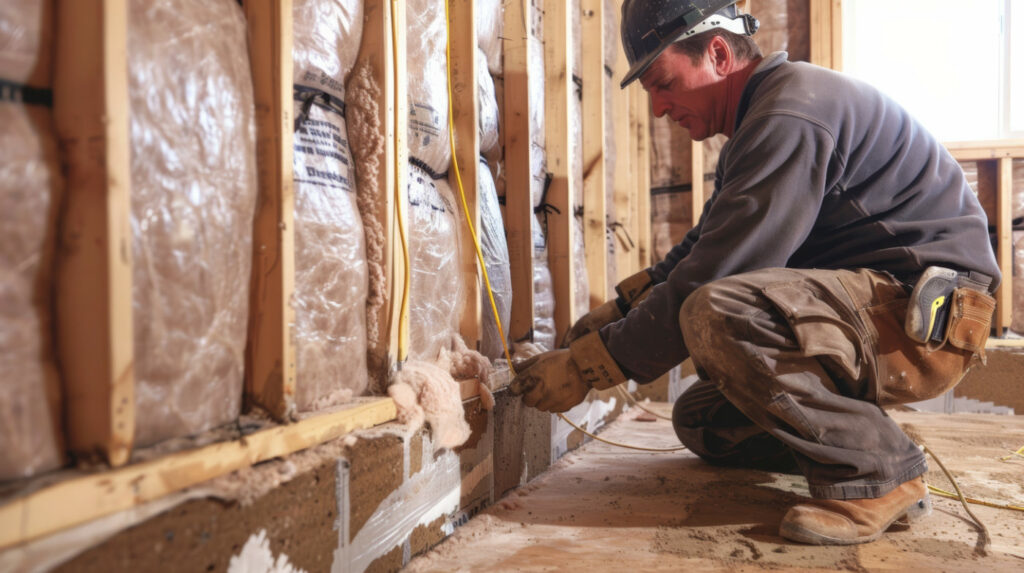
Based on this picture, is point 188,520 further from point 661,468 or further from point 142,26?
point 661,468

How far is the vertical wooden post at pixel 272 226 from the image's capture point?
1.04 m

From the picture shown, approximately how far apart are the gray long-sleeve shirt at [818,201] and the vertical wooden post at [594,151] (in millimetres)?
1080

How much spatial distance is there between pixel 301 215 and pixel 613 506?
1056 mm

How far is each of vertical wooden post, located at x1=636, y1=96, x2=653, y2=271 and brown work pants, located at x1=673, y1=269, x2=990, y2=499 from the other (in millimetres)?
2025

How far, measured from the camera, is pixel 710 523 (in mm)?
1551

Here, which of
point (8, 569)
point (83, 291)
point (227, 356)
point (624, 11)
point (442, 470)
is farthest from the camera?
point (624, 11)

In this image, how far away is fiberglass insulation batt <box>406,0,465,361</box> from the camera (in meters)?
1.51

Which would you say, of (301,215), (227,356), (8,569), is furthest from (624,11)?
(8,569)

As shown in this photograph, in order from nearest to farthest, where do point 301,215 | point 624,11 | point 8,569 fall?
1. point 8,569
2. point 301,215
3. point 624,11

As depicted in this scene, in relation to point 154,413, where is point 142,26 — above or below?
above

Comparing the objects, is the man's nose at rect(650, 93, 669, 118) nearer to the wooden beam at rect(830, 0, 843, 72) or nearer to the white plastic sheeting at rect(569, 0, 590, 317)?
the white plastic sheeting at rect(569, 0, 590, 317)

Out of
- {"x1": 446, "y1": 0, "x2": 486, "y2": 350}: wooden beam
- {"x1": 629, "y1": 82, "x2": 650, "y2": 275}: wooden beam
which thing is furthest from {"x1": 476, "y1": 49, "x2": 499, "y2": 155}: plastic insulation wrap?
{"x1": 629, "y1": 82, "x2": 650, "y2": 275}: wooden beam

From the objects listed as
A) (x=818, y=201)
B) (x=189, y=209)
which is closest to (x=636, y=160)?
(x=818, y=201)

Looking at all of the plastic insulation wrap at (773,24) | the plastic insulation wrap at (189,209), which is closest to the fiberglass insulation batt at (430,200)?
the plastic insulation wrap at (189,209)
